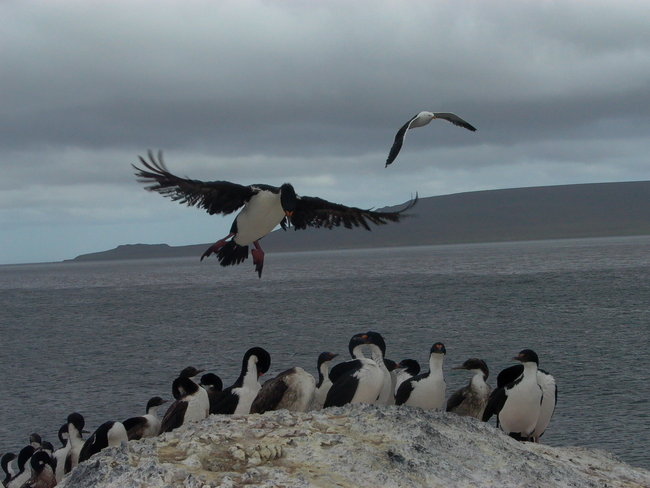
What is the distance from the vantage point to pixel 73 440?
17.0 m

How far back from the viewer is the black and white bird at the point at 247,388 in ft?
44.7

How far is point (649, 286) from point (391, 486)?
79.5 metres

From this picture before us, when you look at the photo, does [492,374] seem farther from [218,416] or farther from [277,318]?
[277,318]

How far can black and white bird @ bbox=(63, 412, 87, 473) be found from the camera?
16344 millimetres

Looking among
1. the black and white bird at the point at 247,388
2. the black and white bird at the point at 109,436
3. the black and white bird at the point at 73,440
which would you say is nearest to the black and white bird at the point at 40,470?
the black and white bird at the point at 73,440

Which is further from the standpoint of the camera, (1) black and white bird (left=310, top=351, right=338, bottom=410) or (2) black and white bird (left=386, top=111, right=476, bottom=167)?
(1) black and white bird (left=310, top=351, right=338, bottom=410)

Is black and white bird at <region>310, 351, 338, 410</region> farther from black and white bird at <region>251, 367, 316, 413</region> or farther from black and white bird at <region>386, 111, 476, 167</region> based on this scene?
black and white bird at <region>386, 111, 476, 167</region>

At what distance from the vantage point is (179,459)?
9070 mm

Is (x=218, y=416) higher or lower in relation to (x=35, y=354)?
higher

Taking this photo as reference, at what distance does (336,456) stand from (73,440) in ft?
30.5

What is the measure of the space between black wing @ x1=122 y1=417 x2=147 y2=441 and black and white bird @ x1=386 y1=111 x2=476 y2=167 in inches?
234

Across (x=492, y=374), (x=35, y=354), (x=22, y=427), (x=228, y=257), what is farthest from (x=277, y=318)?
(x=228, y=257)

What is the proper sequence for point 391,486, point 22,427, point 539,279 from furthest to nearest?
1. point 539,279
2. point 22,427
3. point 391,486

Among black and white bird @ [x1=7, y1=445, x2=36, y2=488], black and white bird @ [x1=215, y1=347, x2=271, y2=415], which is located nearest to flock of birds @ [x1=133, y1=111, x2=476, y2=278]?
black and white bird @ [x1=215, y1=347, x2=271, y2=415]
